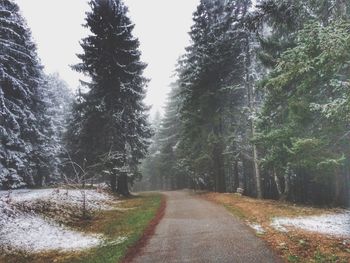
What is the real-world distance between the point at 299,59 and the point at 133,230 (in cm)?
849

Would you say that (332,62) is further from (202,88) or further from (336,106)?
(202,88)

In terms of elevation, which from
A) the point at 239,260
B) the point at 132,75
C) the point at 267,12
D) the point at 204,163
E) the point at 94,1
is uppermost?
the point at 94,1

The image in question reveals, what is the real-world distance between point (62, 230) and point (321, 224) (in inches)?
395

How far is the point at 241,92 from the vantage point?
2611 centimetres

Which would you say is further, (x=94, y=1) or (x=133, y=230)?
(x=94, y=1)

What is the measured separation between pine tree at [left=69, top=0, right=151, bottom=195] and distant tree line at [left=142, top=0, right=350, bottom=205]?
4.77 metres

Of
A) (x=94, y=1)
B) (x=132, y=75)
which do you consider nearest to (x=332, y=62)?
(x=132, y=75)

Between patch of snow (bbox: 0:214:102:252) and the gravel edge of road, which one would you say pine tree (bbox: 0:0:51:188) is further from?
the gravel edge of road

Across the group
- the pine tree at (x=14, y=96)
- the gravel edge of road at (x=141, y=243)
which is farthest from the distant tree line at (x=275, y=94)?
the pine tree at (x=14, y=96)

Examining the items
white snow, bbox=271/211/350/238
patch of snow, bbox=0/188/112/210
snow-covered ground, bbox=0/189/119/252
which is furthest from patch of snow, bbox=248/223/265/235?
patch of snow, bbox=0/188/112/210

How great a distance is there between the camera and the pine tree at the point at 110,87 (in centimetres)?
2566

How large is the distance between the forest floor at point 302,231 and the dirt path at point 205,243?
0.54m

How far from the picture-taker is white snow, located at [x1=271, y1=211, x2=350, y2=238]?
11.1m

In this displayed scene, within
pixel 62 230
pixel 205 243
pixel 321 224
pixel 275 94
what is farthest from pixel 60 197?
pixel 321 224
